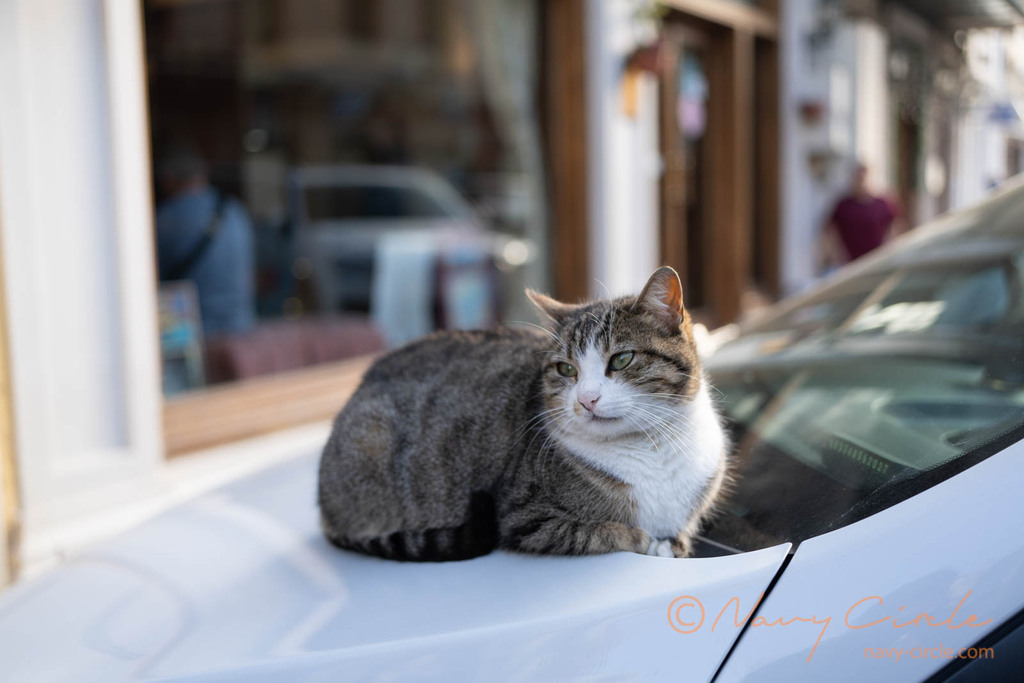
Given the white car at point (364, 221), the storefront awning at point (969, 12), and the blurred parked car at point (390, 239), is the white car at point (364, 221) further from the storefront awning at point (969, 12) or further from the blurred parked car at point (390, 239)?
the storefront awning at point (969, 12)

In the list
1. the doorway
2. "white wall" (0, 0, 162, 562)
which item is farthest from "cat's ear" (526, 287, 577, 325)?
the doorway

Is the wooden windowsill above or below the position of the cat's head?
below

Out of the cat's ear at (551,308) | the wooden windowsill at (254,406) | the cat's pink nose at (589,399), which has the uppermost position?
the cat's ear at (551,308)

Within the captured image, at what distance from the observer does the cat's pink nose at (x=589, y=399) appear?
1.67 meters

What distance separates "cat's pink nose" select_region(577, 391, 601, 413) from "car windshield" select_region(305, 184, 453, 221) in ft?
21.7

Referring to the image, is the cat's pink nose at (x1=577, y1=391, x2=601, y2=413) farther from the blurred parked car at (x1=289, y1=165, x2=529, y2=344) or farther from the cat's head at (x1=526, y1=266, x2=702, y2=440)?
the blurred parked car at (x1=289, y1=165, x2=529, y2=344)

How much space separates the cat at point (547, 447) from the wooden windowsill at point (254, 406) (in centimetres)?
151

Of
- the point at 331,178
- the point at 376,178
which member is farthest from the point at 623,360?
the point at 331,178

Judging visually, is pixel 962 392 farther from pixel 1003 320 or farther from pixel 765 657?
pixel 765 657

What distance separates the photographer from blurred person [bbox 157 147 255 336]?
5.05 metres

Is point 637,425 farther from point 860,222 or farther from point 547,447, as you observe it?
point 860,222

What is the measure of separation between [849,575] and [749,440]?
0.64 metres

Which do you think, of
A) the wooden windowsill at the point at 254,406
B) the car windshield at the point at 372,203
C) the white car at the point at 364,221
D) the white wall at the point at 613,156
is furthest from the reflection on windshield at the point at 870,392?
the car windshield at the point at 372,203

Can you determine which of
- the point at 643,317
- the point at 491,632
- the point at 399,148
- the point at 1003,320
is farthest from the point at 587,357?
the point at 399,148
